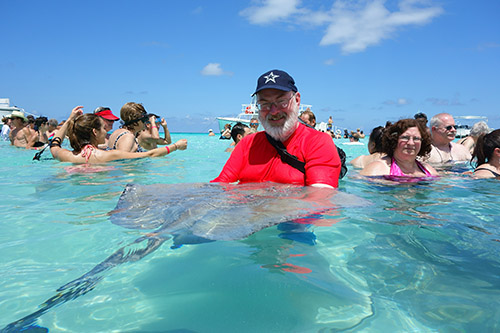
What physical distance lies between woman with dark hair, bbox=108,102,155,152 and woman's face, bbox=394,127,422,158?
199 inches

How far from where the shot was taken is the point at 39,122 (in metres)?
14.2

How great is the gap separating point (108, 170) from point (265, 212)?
4651mm

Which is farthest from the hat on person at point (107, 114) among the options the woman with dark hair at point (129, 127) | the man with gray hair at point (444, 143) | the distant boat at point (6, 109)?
the distant boat at point (6, 109)

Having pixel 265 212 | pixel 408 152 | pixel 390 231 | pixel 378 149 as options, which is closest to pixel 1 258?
pixel 265 212

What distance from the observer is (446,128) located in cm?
690

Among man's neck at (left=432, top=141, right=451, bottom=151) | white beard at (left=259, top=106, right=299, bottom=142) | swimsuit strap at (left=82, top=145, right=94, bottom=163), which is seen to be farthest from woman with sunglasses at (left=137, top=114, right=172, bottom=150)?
man's neck at (left=432, top=141, right=451, bottom=151)

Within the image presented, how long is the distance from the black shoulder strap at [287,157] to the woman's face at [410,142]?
229cm

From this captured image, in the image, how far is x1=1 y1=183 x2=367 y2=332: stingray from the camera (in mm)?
2135

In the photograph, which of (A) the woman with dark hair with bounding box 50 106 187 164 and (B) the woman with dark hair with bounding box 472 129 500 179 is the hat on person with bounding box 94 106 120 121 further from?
(B) the woman with dark hair with bounding box 472 129 500 179

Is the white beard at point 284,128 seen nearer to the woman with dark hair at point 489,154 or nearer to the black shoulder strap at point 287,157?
the black shoulder strap at point 287,157

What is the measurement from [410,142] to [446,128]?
2888 millimetres

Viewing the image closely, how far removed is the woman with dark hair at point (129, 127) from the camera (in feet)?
22.0

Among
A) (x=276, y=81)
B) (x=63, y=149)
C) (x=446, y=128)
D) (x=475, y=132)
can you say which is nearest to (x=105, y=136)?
(x=63, y=149)

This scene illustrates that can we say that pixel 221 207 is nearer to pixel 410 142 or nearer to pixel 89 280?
pixel 89 280
